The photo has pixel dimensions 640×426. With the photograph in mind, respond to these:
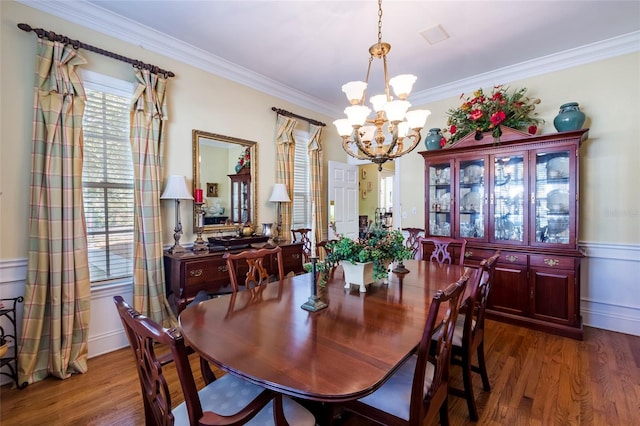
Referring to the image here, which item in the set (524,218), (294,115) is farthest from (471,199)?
(294,115)

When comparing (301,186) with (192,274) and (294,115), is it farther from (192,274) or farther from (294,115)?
(192,274)

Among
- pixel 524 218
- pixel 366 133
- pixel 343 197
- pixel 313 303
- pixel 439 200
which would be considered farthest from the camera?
pixel 343 197

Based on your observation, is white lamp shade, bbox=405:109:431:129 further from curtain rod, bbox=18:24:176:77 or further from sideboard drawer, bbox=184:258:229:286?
curtain rod, bbox=18:24:176:77

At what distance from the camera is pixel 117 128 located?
278 cm

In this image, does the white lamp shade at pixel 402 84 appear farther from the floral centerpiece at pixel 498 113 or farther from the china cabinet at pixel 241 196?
the china cabinet at pixel 241 196

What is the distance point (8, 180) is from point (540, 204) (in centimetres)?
482

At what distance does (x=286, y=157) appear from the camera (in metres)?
4.22

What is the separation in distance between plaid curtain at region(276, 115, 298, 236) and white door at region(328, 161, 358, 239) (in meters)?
0.82

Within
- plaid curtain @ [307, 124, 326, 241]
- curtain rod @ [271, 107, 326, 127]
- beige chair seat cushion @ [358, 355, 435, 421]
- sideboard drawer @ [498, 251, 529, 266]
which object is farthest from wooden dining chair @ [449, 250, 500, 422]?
curtain rod @ [271, 107, 326, 127]

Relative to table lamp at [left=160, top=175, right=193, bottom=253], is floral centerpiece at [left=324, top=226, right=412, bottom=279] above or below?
below

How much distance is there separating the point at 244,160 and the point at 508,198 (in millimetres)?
3155

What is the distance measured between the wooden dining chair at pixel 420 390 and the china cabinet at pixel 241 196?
2.73 meters

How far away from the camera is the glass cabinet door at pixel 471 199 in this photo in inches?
145

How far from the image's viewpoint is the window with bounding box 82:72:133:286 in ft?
8.66
